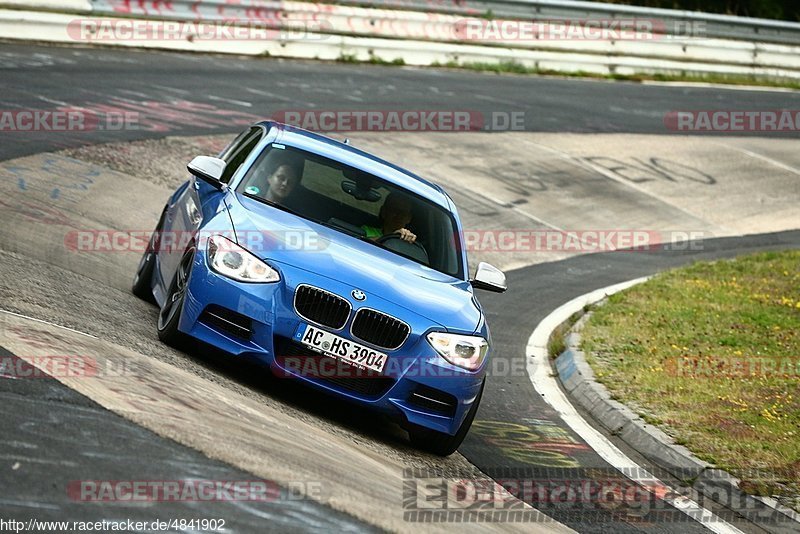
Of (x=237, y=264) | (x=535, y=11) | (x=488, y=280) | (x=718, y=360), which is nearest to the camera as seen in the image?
(x=237, y=264)

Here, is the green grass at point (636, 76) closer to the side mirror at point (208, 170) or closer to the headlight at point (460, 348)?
the side mirror at point (208, 170)

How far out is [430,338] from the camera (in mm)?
7348

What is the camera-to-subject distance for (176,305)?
24.9 feet

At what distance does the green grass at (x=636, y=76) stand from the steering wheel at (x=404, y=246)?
59.3 ft

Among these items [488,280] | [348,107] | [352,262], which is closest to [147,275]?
[352,262]

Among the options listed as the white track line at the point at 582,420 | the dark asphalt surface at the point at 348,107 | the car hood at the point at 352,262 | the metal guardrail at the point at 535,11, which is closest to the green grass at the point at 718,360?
the white track line at the point at 582,420

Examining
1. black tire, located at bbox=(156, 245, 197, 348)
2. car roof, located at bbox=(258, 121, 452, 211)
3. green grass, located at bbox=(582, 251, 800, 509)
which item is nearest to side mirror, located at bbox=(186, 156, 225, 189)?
car roof, located at bbox=(258, 121, 452, 211)

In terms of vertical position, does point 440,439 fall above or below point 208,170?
below

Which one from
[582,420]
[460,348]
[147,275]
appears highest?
[460,348]

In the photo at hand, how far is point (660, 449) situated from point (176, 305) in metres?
3.58

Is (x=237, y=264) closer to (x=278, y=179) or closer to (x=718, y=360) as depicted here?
(x=278, y=179)

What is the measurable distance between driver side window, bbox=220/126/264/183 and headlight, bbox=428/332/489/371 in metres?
2.27

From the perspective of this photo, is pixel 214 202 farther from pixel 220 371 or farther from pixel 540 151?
pixel 540 151

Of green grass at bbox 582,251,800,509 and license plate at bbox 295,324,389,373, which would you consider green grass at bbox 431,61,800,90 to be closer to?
green grass at bbox 582,251,800,509
